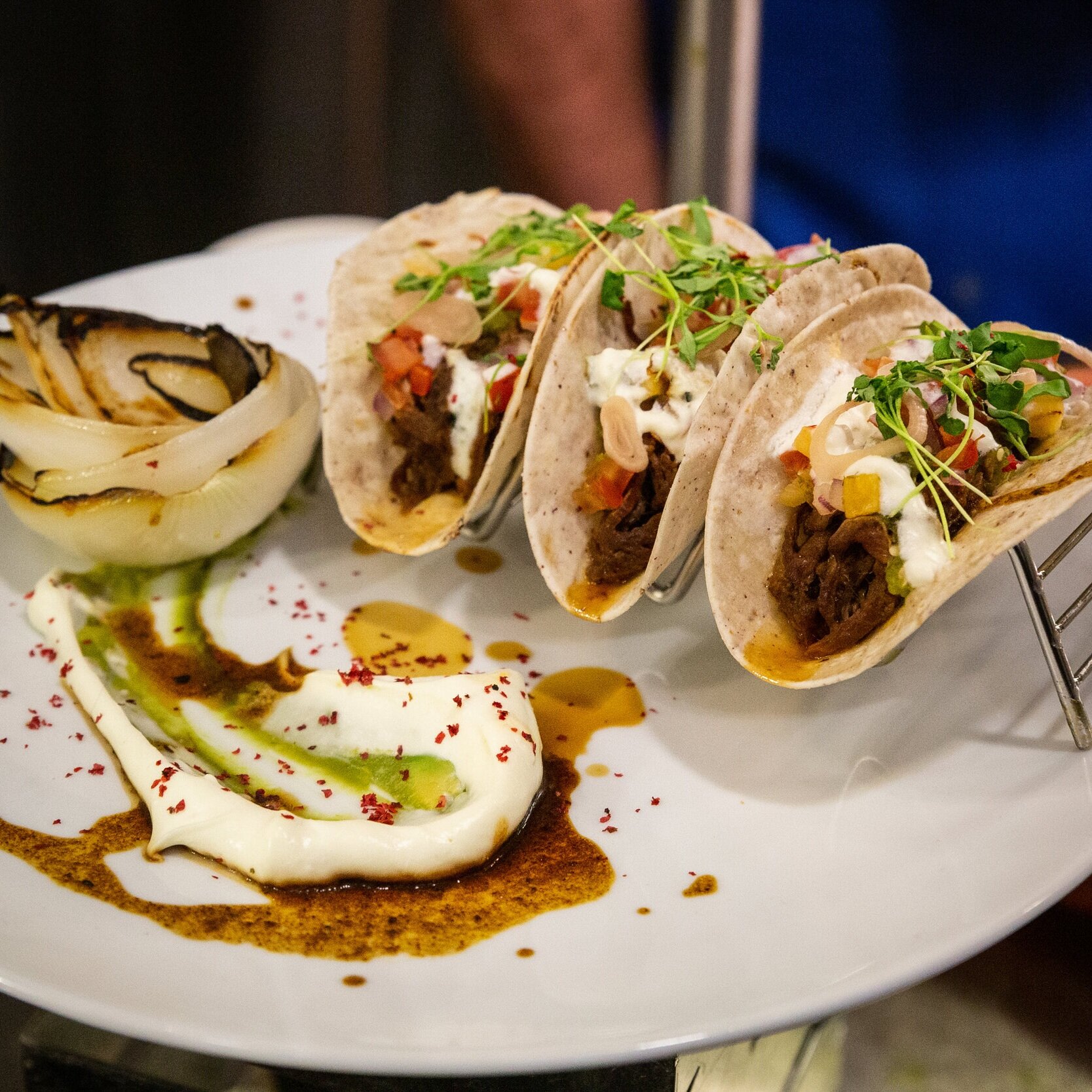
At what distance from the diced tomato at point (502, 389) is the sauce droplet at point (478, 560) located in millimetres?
537

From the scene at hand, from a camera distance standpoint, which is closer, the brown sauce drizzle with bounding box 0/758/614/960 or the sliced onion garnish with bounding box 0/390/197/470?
the brown sauce drizzle with bounding box 0/758/614/960

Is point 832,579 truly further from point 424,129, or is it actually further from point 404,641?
point 424,129

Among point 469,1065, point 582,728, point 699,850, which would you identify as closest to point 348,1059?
point 469,1065

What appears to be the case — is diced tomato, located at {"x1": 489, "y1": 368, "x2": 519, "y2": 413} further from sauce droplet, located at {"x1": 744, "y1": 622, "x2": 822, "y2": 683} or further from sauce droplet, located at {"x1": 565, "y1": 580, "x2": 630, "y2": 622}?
sauce droplet, located at {"x1": 744, "y1": 622, "x2": 822, "y2": 683}

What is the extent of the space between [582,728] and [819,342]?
3.61 feet

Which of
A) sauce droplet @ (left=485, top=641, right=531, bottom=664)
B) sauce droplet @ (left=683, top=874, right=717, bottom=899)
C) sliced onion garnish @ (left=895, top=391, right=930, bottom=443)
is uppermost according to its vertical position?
sliced onion garnish @ (left=895, top=391, right=930, bottom=443)

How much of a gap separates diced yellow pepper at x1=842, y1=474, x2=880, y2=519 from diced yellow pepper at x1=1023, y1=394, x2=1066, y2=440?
47 cm

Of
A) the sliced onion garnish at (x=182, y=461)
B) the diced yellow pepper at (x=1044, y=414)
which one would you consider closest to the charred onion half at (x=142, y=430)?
the sliced onion garnish at (x=182, y=461)

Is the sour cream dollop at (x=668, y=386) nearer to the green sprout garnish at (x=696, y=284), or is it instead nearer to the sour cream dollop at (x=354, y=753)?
the green sprout garnish at (x=696, y=284)

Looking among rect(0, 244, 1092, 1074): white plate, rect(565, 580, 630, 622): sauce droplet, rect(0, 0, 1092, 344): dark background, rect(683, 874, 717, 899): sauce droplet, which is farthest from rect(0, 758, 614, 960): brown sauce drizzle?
rect(0, 0, 1092, 344): dark background

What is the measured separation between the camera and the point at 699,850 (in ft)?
7.82

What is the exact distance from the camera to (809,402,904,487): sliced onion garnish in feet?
7.93

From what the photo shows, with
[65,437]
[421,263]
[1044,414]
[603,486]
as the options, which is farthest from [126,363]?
[1044,414]

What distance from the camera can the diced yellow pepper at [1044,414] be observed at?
2.56m
